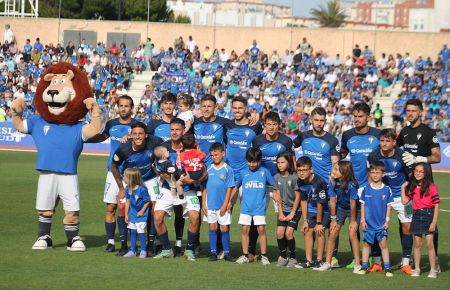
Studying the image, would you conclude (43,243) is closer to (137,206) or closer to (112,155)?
(137,206)

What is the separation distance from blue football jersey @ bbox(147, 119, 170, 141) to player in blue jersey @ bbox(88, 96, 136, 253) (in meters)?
0.36

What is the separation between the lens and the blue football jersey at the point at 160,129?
46.5 ft

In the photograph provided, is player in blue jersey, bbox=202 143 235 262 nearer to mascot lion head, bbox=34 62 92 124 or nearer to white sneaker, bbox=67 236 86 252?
white sneaker, bbox=67 236 86 252

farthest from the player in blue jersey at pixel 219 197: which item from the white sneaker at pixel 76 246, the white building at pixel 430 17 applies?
the white building at pixel 430 17

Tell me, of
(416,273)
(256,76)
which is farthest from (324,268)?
(256,76)

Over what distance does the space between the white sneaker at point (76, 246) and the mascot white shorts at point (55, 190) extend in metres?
0.46

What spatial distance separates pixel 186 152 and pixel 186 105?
1.08 m

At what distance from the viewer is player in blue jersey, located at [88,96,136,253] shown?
538 inches

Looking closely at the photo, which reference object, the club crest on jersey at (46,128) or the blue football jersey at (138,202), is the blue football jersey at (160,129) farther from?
the club crest on jersey at (46,128)

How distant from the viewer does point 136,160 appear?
1338cm

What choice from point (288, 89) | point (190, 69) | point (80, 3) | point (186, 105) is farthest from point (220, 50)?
point (186, 105)

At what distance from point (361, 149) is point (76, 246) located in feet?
14.2

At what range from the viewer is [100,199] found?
2077 cm

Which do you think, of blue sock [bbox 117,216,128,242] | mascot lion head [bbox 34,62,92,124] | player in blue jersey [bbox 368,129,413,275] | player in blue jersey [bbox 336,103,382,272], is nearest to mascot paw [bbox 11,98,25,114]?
mascot lion head [bbox 34,62,92,124]
